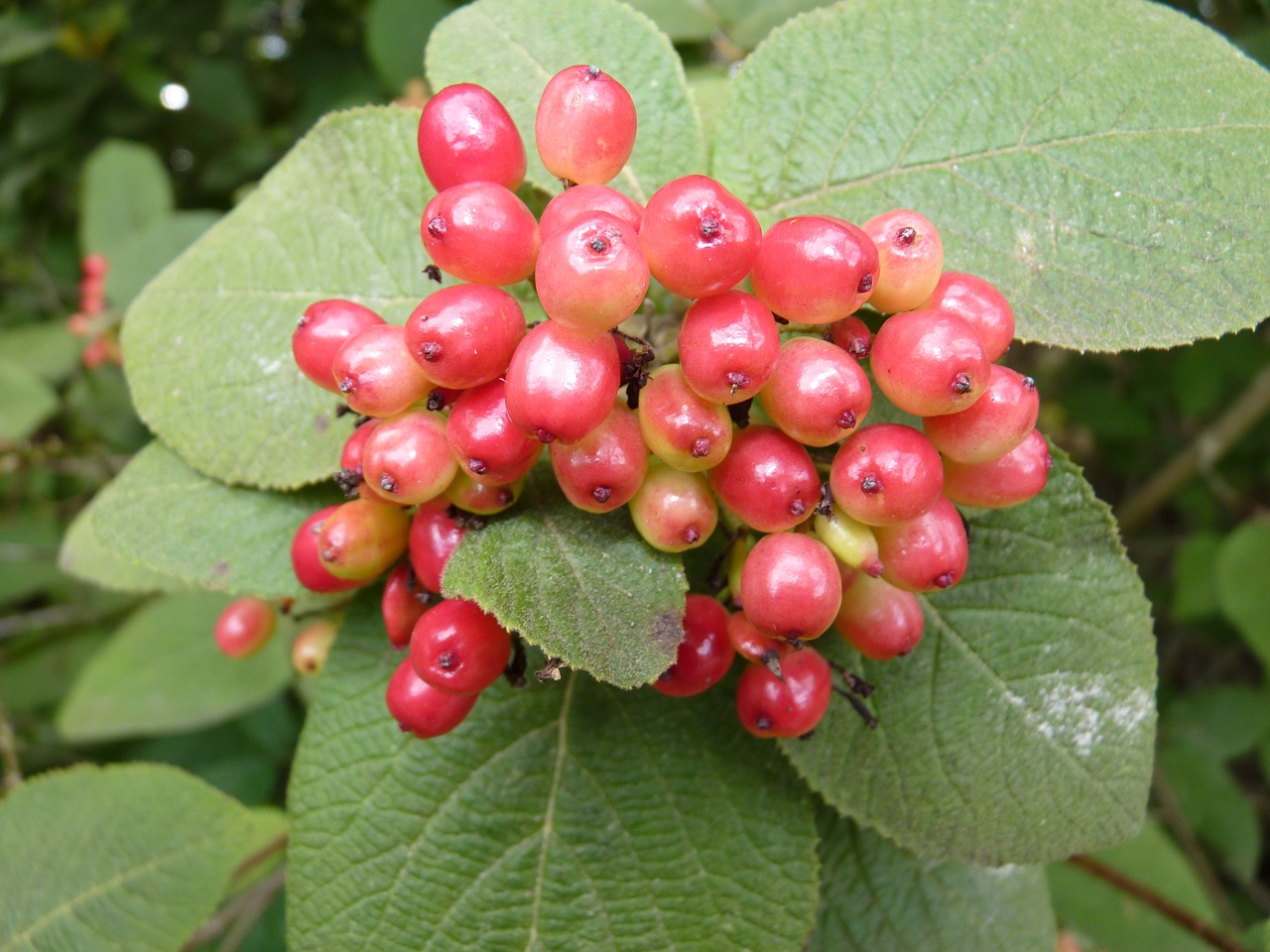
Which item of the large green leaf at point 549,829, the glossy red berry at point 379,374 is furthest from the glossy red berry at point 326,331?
the large green leaf at point 549,829

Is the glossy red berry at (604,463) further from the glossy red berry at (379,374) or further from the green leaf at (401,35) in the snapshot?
the green leaf at (401,35)

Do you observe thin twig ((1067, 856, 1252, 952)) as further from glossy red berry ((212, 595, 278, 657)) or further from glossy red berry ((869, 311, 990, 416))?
glossy red berry ((212, 595, 278, 657))

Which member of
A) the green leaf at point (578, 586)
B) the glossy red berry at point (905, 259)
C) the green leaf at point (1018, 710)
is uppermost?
the glossy red berry at point (905, 259)

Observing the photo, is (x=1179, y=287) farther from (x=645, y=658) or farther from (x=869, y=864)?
(x=869, y=864)

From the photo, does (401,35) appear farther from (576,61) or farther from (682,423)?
(682,423)

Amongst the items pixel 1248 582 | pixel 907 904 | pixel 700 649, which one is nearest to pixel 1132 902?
pixel 1248 582
